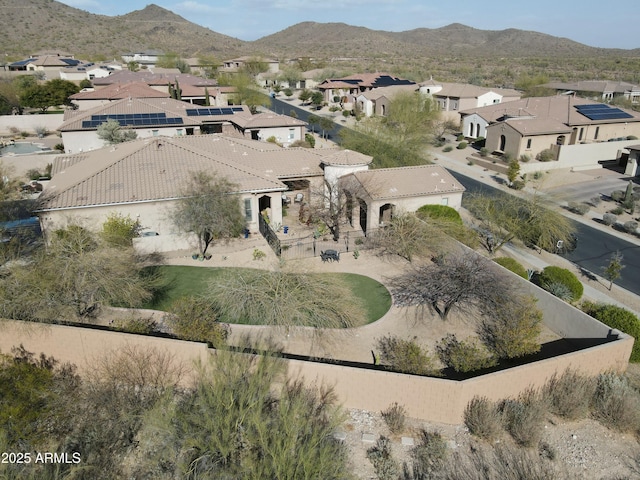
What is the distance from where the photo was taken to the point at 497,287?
21188 millimetres

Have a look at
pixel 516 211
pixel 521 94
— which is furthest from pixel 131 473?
pixel 521 94

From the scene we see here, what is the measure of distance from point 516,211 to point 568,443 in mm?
17132

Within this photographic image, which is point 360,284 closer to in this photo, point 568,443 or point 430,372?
point 430,372

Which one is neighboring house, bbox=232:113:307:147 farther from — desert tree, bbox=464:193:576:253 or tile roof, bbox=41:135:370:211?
desert tree, bbox=464:193:576:253

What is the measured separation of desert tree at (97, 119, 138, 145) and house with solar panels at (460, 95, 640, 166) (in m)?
38.2

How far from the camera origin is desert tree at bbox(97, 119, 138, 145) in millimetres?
43156

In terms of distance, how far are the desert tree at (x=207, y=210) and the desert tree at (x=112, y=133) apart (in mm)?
17666

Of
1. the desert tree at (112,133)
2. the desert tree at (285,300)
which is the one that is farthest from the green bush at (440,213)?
the desert tree at (112,133)

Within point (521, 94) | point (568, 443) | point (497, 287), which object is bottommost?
point (568, 443)

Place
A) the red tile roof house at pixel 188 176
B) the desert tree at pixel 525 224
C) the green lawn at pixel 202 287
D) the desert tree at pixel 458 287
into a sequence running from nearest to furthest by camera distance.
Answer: the desert tree at pixel 458 287, the green lawn at pixel 202 287, the red tile roof house at pixel 188 176, the desert tree at pixel 525 224

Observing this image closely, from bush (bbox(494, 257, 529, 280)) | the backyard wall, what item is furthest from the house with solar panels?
the backyard wall

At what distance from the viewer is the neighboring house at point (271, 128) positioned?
5112 cm

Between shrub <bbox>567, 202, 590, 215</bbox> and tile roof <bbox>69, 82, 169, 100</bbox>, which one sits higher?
tile roof <bbox>69, 82, 169, 100</bbox>

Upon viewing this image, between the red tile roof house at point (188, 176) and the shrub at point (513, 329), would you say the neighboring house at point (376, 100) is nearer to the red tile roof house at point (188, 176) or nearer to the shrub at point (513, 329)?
the red tile roof house at point (188, 176)
